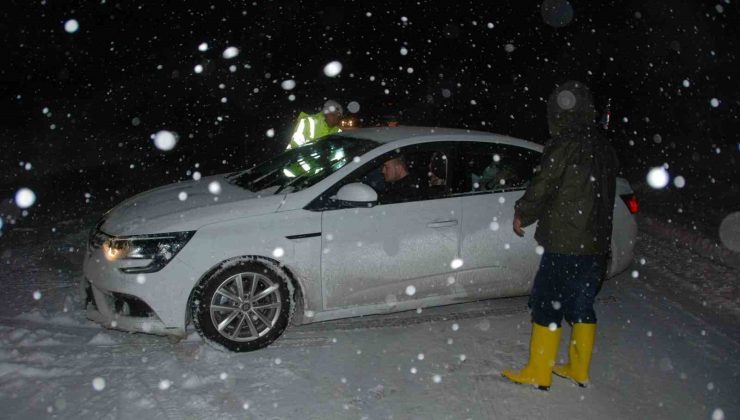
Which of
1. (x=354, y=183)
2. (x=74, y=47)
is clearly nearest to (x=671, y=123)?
(x=354, y=183)

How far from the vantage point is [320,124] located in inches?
272

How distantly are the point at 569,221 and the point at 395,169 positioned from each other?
1485 mm

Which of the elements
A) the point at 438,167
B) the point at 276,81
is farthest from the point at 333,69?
the point at 438,167

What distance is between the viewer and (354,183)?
13.7 ft

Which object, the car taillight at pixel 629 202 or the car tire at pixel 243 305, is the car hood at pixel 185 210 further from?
the car taillight at pixel 629 202

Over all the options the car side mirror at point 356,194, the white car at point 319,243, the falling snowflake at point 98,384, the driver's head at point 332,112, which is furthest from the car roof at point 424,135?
the falling snowflake at point 98,384

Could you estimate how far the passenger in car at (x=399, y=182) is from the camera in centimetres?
440

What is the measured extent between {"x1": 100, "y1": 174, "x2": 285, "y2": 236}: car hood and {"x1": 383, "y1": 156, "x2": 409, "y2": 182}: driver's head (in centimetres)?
89

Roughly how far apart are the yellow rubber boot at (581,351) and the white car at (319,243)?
0.97m

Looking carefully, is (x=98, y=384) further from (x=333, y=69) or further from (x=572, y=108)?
(x=333, y=69)

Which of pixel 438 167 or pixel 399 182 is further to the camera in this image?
pixel 438 167

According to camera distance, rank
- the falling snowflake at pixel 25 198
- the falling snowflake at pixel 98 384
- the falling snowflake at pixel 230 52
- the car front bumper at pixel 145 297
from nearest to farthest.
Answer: the falling snowflake at pixel 98 384 → the car front bumper at pixel 145 297 → the falling snowflake at pixel 25 198 → the falling snowflake at pixel 230 52

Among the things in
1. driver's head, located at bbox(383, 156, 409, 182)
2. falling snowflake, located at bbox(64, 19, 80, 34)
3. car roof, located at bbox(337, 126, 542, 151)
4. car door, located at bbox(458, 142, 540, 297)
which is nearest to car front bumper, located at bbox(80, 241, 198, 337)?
driver's head, located at bbox(383, 156, 409, 182)

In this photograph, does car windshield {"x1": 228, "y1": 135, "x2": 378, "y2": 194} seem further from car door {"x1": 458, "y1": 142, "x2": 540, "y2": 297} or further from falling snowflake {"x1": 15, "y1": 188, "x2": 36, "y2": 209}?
falling snowflake {"x1": 15, "y1": 188, "x2": 36, "y2": 209}
